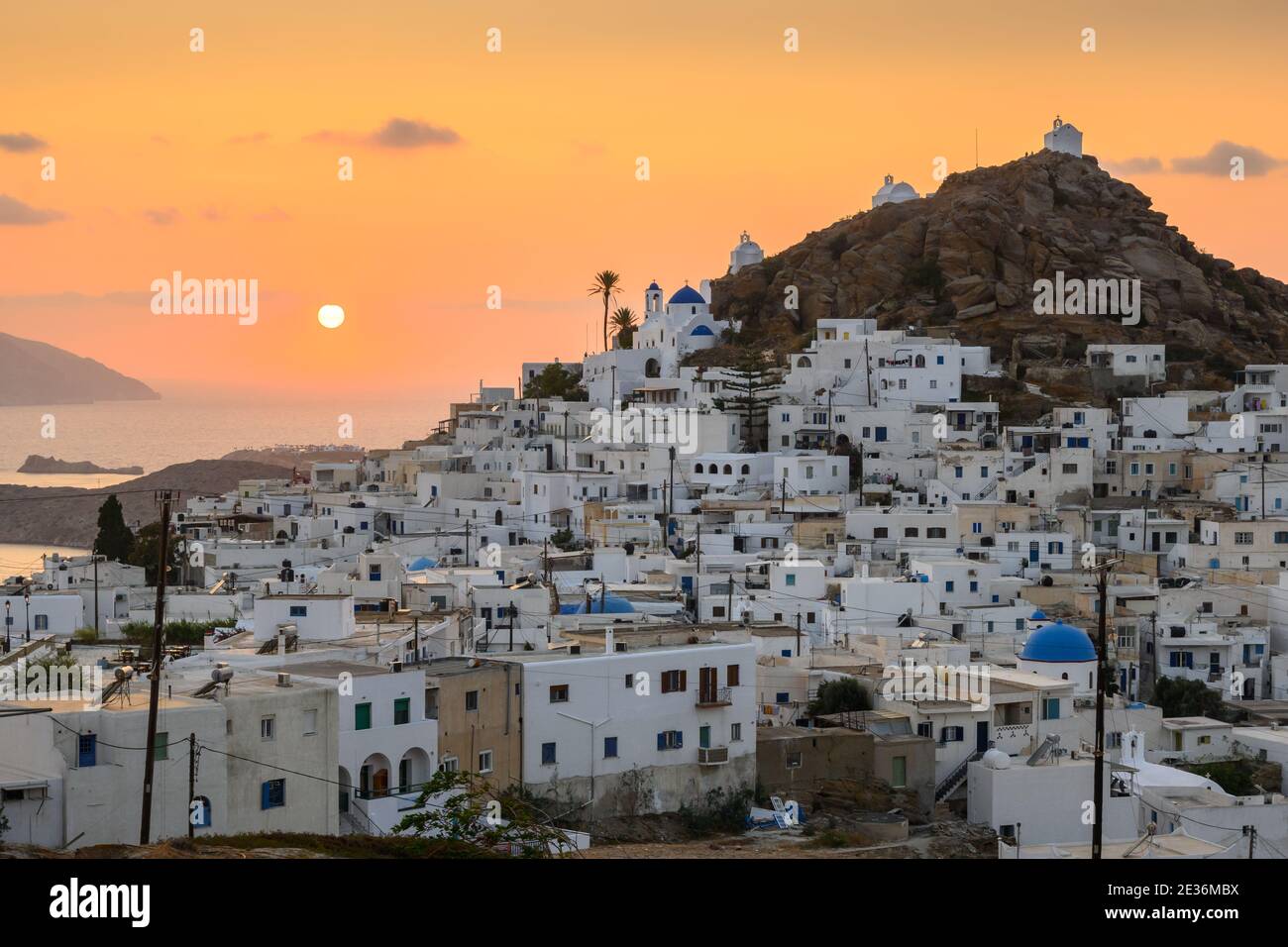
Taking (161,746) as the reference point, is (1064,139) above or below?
above

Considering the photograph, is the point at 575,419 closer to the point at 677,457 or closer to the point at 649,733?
the point at 677,457

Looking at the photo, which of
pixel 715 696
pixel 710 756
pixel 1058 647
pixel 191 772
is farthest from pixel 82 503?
pixel 191 772

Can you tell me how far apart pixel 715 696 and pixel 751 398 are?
25907 millimetres

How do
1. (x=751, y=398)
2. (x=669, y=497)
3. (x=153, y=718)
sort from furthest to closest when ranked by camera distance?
(x=751, y=398) < (x=669, y=497) < (x=153, y=718)

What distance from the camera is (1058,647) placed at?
25.2 meters

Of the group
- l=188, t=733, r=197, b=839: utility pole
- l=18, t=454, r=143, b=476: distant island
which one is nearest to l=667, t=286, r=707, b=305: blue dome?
l=188, t=733, r=197, b=839: utility pole

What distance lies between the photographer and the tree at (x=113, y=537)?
42156 millimetres

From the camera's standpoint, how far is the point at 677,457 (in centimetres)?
4331

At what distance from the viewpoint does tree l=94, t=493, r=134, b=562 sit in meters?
42.2

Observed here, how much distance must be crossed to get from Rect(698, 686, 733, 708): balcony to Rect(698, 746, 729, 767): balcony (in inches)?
19.6

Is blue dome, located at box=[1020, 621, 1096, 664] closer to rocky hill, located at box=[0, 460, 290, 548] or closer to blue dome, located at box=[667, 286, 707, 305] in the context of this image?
blue dome, located at box=[667, 286, 707, 305]

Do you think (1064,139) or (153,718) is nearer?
(153,718)

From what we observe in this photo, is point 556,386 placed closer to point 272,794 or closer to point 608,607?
point 608,607
